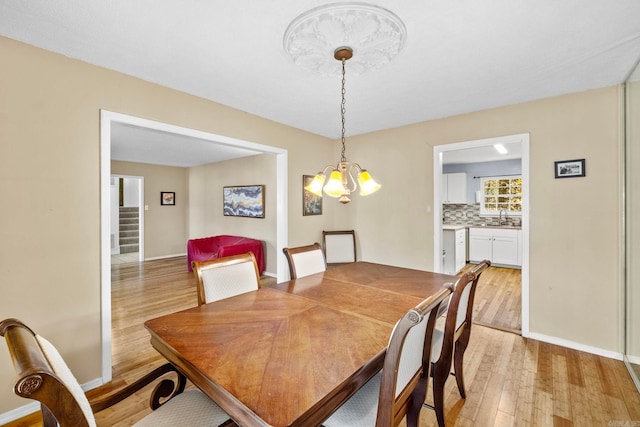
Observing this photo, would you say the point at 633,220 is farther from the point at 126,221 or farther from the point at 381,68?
the point at 126,221

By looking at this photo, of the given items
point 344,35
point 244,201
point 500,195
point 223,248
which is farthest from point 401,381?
point 500,195

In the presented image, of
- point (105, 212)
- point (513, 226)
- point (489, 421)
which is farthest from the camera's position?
point (513, 226)

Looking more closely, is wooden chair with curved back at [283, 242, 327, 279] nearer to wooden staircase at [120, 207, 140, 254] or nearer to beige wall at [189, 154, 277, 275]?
beige wall at [189, 154, 277, 275]

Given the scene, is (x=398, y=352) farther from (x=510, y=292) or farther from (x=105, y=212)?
(x=510, y=292)

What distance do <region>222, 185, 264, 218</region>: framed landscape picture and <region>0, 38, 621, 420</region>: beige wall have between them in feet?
6.02

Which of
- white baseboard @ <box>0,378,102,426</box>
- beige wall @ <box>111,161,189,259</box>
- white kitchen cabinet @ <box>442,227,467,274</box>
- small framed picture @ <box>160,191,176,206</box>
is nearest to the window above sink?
white kitchen cabinet @ <box>442,227,467,274</box>

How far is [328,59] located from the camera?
1.77m

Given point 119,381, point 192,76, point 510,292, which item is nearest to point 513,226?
point 510,292

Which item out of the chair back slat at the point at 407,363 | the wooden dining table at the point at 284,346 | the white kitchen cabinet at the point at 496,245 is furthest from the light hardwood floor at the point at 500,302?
the chair back slat at the point at 407,363

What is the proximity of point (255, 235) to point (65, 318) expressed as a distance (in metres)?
3.67

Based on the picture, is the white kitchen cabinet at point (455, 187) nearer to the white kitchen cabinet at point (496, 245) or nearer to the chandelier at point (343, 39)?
the white kitchen cabinet at point (496, 245)

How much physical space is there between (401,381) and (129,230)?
9183 millimetres

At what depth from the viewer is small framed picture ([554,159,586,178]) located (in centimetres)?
255

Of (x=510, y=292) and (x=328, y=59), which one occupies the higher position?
(x=328, y=59)
